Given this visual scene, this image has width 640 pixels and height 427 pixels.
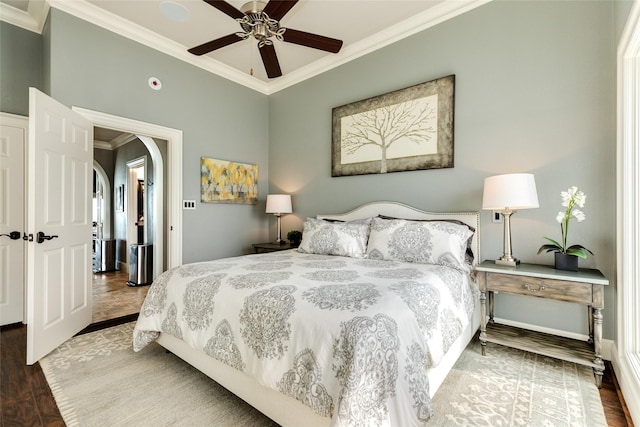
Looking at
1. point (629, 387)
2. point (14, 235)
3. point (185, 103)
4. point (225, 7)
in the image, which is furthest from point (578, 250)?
point (14, 235)

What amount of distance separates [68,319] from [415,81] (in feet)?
13.4

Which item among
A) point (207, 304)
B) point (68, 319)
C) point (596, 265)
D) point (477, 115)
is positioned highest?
point (477, 115)

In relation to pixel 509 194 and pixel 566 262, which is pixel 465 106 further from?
pixel 566 262

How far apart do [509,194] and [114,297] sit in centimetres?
482

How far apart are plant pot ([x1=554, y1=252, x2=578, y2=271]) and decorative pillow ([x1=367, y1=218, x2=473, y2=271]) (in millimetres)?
594

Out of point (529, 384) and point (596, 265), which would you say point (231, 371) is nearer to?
point (529, 384)

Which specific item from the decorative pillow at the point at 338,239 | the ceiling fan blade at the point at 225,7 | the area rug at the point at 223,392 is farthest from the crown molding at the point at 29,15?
the decorative pillow at the point at 338,239

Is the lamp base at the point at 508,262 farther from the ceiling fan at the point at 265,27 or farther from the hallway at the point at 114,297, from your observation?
the hallway at the point at 114,297

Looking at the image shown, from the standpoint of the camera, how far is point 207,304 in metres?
1.76

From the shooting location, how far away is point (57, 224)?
2.44 meters

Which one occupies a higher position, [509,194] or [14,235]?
[509,194]

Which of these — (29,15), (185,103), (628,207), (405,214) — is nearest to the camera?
(628,207)

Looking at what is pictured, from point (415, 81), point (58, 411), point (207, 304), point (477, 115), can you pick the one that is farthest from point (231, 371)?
point (415, 81)

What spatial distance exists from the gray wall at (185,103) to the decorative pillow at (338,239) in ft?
5.06
